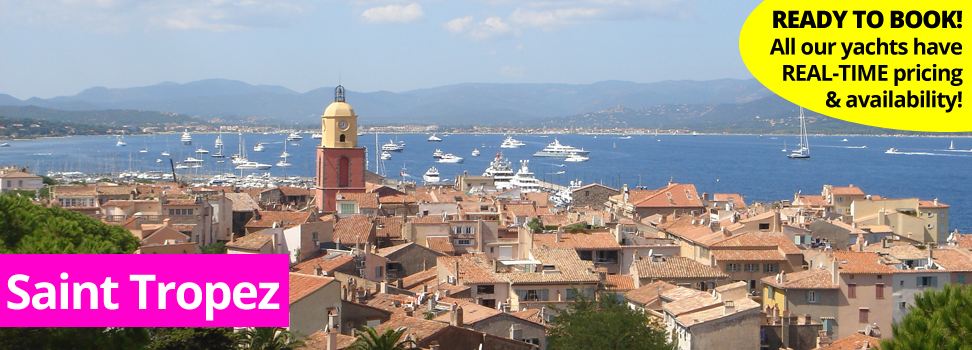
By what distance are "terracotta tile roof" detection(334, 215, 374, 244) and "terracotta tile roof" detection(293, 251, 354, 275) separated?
1.53 metres

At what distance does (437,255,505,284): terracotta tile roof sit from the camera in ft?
68.6

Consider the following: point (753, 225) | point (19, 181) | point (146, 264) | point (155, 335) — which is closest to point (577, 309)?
point (155, 335)

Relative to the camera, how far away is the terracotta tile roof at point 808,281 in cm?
2198

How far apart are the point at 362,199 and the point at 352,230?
6.86 meters

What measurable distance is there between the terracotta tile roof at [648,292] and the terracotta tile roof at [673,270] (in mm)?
813

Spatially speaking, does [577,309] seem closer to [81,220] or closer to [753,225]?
[81,220]

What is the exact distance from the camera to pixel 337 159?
115 ft

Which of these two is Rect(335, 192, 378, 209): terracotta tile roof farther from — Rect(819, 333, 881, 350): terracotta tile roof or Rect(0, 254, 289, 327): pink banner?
Rect(0, 254, 289, 327): pink banner

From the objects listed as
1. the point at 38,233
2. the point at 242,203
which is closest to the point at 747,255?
the point at 38,233

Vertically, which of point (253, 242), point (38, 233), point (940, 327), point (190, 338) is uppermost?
point (38, 233)

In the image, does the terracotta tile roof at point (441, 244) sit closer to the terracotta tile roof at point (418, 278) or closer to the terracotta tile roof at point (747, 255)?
the terracotta tile roof at point (418, 278)

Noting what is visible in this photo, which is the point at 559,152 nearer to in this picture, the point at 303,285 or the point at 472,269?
the point at 472,269

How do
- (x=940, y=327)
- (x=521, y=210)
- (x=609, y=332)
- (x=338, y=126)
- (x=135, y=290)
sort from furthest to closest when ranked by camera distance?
1. (x=338, y=126)
2. (x=521, y=210)
3. (x=609, y=332)
4. (x=940, y=327)
5. (x=135, y=290)

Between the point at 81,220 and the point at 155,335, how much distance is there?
8691 mm
